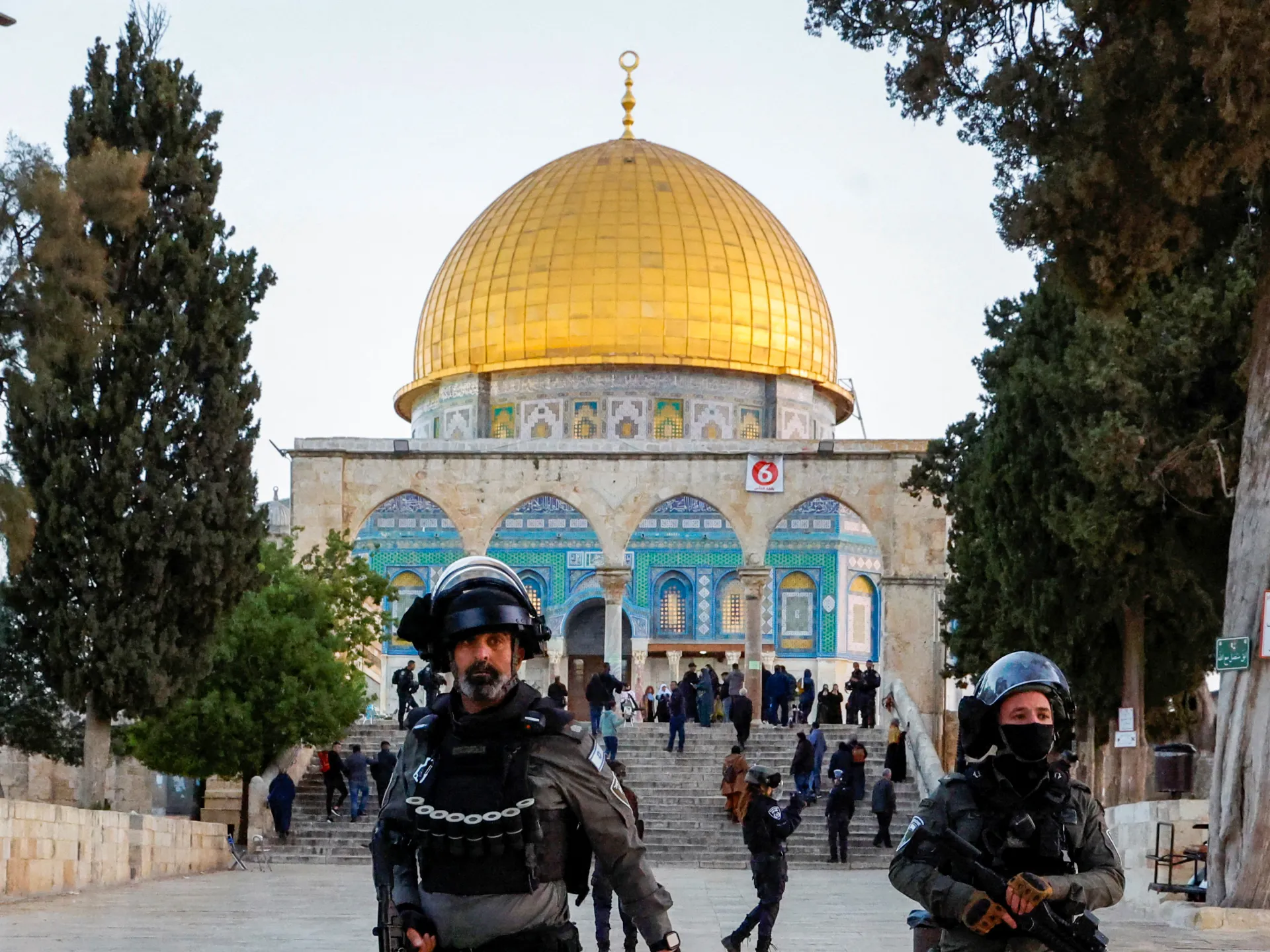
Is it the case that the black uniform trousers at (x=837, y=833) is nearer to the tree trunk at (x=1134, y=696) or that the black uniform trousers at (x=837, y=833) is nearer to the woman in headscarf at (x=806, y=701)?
the tree trunk at (x=1134, y=696)

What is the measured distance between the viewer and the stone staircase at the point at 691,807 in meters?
19.5

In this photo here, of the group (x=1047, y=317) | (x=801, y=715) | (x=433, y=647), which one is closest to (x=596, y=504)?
(x=801, y=715)

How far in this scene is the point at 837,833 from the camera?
1903 cm

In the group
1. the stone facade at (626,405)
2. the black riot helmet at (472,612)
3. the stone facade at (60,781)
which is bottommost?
the stone facade at (60,781)

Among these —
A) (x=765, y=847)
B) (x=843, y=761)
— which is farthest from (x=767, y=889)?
(x=843, y=761)

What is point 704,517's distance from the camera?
3841 cm

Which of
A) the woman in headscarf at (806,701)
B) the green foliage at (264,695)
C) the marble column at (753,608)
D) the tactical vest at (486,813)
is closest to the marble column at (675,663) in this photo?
the marble column at (753,608)

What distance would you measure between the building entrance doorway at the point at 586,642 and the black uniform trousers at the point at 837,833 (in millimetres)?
19412

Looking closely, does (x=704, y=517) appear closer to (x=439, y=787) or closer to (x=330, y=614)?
(x=330, y=614)

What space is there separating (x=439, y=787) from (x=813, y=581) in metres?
35.3

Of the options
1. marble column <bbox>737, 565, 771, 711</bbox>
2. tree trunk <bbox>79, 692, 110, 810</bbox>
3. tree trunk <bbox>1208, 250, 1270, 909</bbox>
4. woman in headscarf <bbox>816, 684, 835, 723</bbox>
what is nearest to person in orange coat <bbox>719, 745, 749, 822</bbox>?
woman in headscarf <bbox>816, 684, 835, 723</bbox>

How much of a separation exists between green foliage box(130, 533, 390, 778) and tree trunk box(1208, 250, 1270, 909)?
10622 millimetres

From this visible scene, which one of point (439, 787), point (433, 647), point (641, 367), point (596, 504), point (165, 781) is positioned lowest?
point (165, 781)

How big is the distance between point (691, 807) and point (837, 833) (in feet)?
7.57
